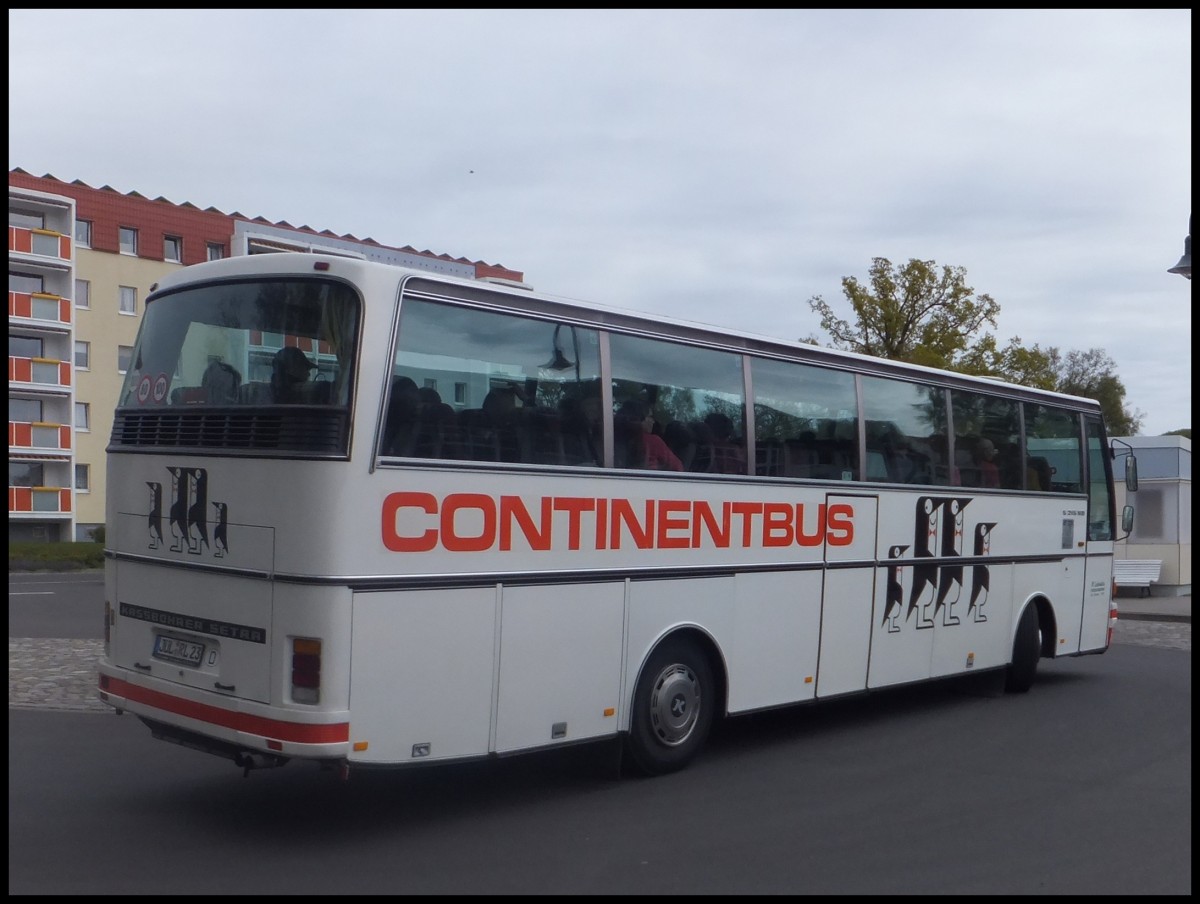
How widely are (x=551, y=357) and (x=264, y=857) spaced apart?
3550mm

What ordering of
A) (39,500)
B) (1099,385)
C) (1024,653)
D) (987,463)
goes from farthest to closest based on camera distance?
(1099,385) → (39,500) → (1024,653) → (987,463)

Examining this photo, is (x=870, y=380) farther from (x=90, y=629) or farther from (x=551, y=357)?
(x=90, y=629)

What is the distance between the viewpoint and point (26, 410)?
55812 mm

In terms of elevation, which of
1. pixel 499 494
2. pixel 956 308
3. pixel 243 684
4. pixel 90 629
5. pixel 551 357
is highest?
pixel 956 308

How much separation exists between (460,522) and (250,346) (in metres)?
1.64

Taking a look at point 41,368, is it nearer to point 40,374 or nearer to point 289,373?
point 40,374

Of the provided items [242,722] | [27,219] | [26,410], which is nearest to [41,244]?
[27,219]

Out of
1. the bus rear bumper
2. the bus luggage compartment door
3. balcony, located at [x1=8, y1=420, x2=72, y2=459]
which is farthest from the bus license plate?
balcony, located at [x1=8, y1=420, x2=72, y2=459]

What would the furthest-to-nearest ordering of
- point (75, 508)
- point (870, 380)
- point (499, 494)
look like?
point (75, 508) → point (870, 380) → point (499, 494)

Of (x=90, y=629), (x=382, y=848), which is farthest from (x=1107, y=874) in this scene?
(x=90, y=629)

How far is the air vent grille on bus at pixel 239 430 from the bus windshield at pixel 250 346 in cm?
8

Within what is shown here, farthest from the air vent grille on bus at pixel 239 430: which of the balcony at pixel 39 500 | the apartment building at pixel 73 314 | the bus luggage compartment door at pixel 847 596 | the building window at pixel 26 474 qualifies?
the building window at pixel 26 474

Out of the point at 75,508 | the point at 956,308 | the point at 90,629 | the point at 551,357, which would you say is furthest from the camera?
the point at 75,508

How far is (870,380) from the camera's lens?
1159 centimetres
